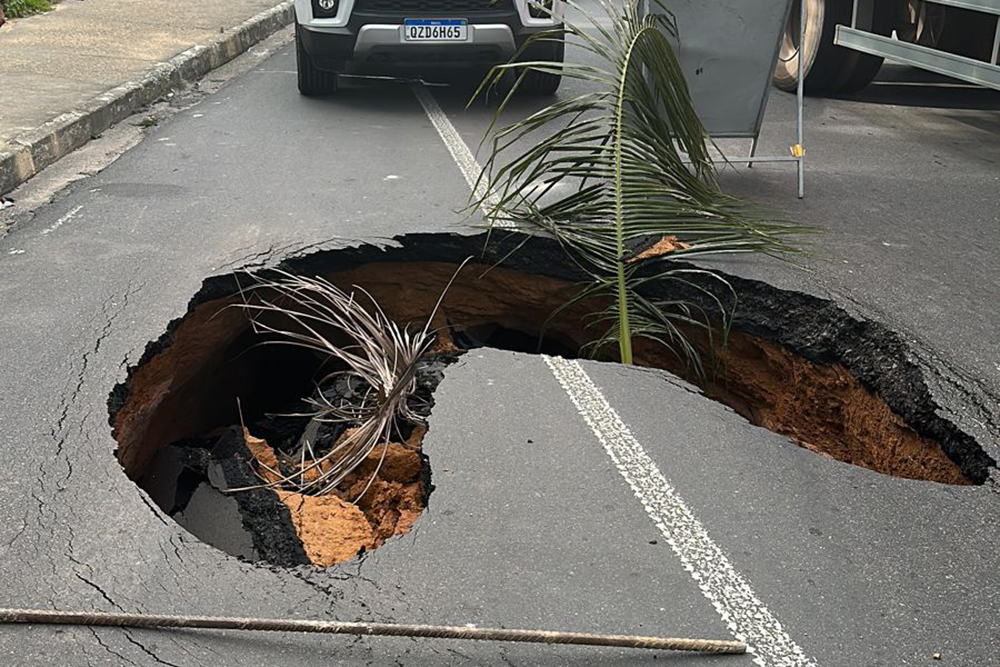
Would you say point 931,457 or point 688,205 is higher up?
point 688,205

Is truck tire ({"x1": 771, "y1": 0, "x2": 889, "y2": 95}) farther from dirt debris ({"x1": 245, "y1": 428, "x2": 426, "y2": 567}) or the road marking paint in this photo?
dirt debris ({"x1": 245, "y1": 428, "x2": 426, "y2": 567})

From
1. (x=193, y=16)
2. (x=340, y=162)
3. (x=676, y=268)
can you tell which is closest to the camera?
(x=676, y=268)

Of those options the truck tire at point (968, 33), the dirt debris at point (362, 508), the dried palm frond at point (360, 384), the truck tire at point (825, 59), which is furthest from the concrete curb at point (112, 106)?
the truck tire at point (968, 33)

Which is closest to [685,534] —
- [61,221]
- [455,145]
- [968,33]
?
[61,221]

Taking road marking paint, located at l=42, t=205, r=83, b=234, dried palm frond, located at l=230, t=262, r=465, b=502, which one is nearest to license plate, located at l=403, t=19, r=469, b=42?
road marking paint, located at l=42, t=205, r=83, b=234

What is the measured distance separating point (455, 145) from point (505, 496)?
4674 mm

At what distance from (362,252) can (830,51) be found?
20.2ft

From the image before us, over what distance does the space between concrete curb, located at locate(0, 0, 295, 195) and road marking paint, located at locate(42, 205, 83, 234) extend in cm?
73

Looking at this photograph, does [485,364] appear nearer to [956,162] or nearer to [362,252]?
[362,252]

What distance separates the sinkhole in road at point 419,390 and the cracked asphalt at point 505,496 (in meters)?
0.13

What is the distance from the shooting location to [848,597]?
2.80m

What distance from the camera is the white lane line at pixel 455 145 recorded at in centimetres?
628

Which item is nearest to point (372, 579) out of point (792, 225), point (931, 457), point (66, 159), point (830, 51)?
point (931, 457)

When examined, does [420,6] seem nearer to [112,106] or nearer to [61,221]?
[112,106]
